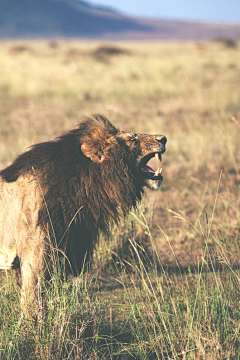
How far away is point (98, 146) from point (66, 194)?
39 cm

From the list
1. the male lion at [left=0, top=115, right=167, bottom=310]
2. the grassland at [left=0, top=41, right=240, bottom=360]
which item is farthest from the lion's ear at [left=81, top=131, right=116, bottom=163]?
the grassland at [left=0, top=41, right=240, bottom=360]

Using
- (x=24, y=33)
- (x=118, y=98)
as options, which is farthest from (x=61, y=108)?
(x=24, y=33)

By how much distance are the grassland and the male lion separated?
0.77 feet

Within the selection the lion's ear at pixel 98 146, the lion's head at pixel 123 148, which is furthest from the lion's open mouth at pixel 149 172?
the lion's ear at pixel 98 146

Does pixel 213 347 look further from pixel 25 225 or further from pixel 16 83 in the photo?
pixel 16 83

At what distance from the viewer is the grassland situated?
2309 mm

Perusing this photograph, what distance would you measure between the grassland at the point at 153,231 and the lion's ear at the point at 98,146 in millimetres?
516

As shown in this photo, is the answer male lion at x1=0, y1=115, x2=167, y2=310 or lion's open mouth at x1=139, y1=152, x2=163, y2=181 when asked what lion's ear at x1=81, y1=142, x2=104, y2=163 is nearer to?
male lion at x1=0, y1=115, x2=167, y2=310

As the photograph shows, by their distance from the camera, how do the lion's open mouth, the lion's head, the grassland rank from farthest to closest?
the lion's open mouth
the lion's head
the grassland

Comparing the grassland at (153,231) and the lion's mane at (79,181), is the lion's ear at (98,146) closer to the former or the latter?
the lion's mane at (79,181)

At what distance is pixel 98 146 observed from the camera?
265cm

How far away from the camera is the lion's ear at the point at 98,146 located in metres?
2.63

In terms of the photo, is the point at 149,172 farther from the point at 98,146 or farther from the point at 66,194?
the point at 66,194

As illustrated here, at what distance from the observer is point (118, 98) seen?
1456cm
